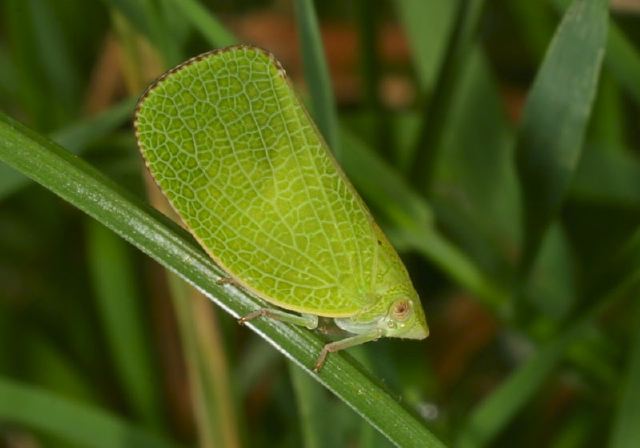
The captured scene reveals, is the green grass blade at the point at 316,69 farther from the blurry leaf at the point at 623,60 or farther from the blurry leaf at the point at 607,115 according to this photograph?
the blurry leaf at the point at 607,115

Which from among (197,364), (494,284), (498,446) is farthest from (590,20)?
(498,446)

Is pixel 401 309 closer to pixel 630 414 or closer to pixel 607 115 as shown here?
pixel 630 414

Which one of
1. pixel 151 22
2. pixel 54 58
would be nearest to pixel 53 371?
pixel 54 58

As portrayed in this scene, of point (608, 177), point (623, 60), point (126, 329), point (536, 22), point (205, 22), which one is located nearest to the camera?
point (205, 22)

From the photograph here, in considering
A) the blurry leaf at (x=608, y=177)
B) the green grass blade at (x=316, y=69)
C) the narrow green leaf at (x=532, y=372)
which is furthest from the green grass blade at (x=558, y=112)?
the blurry leaf at (x=608, y=177)

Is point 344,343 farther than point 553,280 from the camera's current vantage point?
No

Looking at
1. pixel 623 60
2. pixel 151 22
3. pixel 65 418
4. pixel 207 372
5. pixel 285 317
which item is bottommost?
pixel 65 418

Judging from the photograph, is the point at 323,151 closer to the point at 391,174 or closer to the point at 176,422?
the point at 391,174
